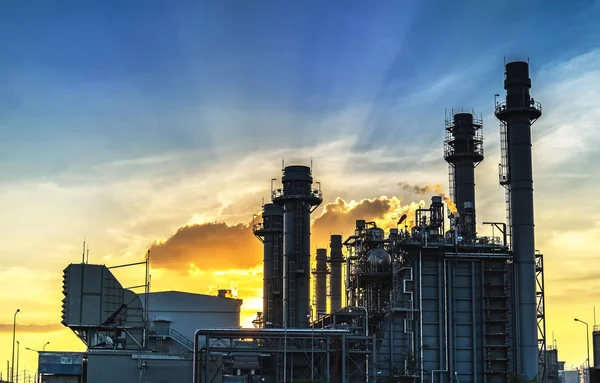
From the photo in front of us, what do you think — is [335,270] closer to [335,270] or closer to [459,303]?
[335,270]

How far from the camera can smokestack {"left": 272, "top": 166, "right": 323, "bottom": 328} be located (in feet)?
339

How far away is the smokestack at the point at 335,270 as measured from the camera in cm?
14525

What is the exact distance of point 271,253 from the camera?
127 meters

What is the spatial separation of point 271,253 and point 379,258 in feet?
123

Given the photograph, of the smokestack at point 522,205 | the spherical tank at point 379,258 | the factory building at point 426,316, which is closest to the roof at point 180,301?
the factory building at point 426,316

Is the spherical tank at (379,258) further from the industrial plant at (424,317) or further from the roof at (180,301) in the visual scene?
the roof at (180,301)

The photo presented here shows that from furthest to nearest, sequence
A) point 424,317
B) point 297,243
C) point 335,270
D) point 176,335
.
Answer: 1. point 335,270
2. point 176,335
3. point 297,243
4. point 424,317

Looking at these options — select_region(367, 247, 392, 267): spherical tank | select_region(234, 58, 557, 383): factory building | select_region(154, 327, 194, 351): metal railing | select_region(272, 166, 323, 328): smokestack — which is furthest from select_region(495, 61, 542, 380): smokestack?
select_region(154, 327, 194, 351): metal railing

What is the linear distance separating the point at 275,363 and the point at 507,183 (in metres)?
31.8

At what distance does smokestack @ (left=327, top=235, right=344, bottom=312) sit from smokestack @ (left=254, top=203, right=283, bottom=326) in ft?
66.5

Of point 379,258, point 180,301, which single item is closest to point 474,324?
point 379,258

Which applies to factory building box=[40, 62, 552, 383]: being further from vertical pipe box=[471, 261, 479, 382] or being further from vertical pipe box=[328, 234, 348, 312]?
vertical pipe box=[328, 234, 348, 312]

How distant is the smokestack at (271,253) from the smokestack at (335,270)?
20271 mm

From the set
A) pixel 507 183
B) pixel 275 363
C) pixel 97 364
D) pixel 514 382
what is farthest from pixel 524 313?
pixel 97 364
